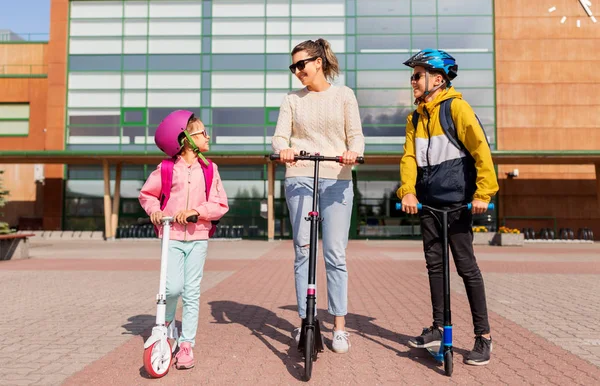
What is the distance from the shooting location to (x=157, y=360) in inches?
126

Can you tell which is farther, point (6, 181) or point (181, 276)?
point (6, 181)

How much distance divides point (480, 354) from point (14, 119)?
30.1 meters

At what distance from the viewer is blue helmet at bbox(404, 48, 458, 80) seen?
366 centimetres

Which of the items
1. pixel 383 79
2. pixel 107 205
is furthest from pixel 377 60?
pixel 107 205

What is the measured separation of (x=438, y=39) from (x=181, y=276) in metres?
25.5

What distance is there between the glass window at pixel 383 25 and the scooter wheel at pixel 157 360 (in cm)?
2519

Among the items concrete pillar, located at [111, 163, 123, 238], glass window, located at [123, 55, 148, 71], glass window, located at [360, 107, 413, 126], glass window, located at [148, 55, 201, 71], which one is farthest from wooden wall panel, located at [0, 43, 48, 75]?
glass window, located at [360, 107, 413, 126]

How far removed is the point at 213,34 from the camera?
87.5 ft

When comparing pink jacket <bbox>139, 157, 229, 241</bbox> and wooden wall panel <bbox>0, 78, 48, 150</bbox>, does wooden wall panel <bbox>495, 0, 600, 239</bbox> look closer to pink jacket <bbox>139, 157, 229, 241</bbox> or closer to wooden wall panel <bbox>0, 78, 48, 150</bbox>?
wooden wall panel <bbox>0, 78, 48, 150</bbox>

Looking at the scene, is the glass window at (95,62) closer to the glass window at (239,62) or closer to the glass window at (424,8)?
the glass window at (239,62)

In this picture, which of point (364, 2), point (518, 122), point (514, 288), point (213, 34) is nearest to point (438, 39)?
point (364, 2)

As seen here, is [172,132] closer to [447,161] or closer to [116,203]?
[447,161]

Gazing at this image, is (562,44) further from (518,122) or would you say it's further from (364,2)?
(364,2)

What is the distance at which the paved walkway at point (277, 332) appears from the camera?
10.9 ft
